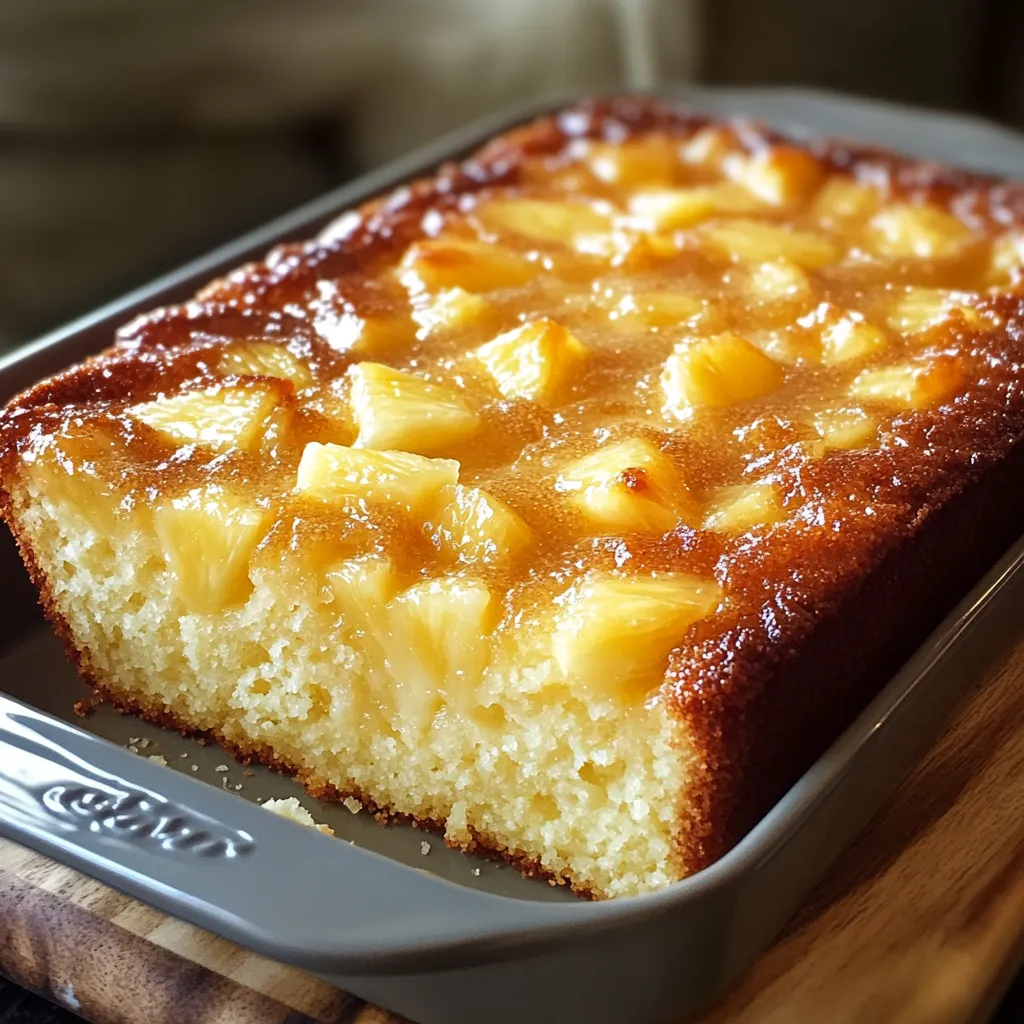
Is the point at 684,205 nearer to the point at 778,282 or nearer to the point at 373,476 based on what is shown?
the point at 778,282

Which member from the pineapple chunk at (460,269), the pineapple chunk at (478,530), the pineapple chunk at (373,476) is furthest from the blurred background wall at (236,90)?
the pineapple chunk at (478,530)

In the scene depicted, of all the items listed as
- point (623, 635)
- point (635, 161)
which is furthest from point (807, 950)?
point (635, 161)

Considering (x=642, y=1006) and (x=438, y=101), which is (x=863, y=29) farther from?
(x=642, y=1006)

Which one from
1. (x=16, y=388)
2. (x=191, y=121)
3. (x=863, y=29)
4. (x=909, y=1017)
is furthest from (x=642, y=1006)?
(x=863, y=29)

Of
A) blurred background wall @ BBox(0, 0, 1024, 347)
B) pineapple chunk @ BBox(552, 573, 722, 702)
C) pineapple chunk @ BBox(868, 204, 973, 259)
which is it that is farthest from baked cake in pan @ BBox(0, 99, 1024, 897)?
blurred background wall @ BBox(0, 0, 1024, 347)

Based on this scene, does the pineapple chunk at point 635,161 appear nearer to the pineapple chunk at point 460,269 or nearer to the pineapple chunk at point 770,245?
the pineapple chunk at point 770,245

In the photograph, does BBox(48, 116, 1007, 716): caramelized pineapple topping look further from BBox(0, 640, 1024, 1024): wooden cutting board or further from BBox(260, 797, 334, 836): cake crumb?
BBox(0, 640, 1024, 1024): wooden cutting board
